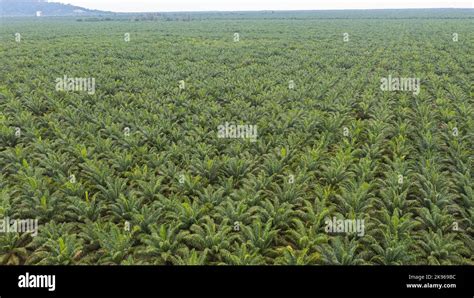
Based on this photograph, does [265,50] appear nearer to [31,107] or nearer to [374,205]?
[31,107]

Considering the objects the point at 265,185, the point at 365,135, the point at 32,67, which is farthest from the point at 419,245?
the point at 32,67

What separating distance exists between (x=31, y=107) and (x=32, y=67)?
14899 millimetres

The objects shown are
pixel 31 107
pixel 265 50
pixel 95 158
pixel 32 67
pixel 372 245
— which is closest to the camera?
pixel 372 245

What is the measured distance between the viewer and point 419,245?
10.3 meters

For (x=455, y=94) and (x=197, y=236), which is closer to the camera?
(x=197, y=236)

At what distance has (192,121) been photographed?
19.0 meters

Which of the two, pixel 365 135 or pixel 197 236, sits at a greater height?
pixel 365 135

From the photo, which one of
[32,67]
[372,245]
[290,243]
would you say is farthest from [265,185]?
[32,67]

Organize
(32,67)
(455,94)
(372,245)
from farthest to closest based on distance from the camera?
(32,67) → (455,94) → (372,245)

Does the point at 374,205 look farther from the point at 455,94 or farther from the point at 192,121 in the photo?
the point at 455,94

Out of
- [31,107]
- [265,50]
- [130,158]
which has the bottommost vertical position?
[130,158]
